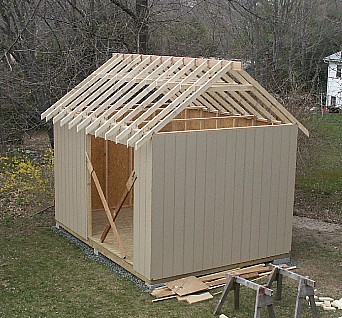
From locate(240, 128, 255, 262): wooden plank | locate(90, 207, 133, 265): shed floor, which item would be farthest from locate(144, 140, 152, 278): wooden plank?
locate(240, 128, 255, 262): wooden plank

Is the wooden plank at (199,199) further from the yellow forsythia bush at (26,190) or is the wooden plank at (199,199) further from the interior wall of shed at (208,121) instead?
the yellow forsythia bush at (26,190)

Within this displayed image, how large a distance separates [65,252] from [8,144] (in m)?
8.72

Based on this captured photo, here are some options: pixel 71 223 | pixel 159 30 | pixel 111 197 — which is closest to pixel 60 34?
pixel 159 30

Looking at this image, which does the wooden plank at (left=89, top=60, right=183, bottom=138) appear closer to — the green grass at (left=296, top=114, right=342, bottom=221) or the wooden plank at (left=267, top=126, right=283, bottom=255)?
the wooden plank at (left=267, top=126, right=283, bottom=255)

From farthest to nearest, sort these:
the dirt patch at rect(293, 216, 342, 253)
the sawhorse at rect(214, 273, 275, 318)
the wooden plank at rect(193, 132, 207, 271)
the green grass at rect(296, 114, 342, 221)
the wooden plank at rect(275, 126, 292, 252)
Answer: the green grass at rect(296, 114, 342, 221) < the dirt patch at rect(293, 216, 342, 253) < the wooden plank at rect(275, 126, 292, 252) < the wooden plank at rect(193, 132, 207, 271) < the sawhorse at rect(214, 273, 275, 318)

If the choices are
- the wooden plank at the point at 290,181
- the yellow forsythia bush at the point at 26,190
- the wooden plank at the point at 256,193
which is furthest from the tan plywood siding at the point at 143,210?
the yellow forsythia bush at the point at 26,190

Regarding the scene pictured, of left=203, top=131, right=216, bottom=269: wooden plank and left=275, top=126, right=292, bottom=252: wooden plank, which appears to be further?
left=275, top=126, right=292, bottom=252: wooden plank

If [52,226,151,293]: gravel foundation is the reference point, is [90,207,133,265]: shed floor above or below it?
above

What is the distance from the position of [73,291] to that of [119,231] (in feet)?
7.90

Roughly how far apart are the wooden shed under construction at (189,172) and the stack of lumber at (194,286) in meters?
0.17

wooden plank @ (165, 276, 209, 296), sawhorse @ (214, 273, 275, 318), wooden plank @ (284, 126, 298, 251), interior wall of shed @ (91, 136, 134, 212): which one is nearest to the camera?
sawhorse @ (214, 273, 275, 318)

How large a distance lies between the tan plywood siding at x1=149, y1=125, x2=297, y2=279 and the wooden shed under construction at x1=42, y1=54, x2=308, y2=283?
0.05ft

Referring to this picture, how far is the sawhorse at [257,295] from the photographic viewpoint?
6824 millimetres

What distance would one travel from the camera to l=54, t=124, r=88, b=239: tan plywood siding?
396 inches
